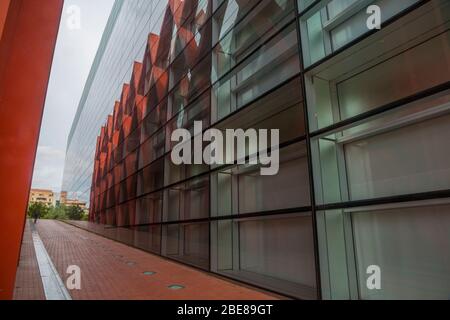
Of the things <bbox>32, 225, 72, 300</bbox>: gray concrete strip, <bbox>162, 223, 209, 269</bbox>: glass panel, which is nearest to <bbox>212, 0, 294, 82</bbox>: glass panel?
<bbox>162, 223, 209, 269</bbox>: glass panel

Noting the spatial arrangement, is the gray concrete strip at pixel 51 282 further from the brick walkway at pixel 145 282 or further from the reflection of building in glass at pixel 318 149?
the reflection of building in glass at pixel 318 149

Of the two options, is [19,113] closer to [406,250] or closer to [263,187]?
[263,187]

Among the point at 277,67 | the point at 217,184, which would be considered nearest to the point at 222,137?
the point at 217,184

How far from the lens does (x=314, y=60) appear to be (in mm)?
5098

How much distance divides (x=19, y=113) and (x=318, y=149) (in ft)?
15.2

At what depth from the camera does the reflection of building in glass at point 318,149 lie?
3811 mm

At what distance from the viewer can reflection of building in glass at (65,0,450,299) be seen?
381cm

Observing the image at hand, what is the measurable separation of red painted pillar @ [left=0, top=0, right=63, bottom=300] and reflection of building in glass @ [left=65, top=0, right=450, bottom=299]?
4.09 metres

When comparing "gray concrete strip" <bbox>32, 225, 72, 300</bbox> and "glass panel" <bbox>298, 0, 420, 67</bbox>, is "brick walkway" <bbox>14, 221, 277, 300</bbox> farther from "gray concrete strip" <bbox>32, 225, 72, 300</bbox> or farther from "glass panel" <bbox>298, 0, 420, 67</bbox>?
"glass panel" <bbox>298, 0, 420, 67</bbox>

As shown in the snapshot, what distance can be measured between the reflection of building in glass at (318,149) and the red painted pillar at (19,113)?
409cm

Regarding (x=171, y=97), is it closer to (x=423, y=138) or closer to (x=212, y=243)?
(x=212, y=243)

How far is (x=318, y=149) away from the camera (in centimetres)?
481

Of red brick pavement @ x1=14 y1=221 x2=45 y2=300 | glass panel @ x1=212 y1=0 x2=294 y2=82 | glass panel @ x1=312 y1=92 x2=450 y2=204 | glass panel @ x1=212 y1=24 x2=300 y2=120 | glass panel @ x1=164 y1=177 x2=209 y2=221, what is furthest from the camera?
glass panel @ x1=164 y1=177 x2=209 y2=221
